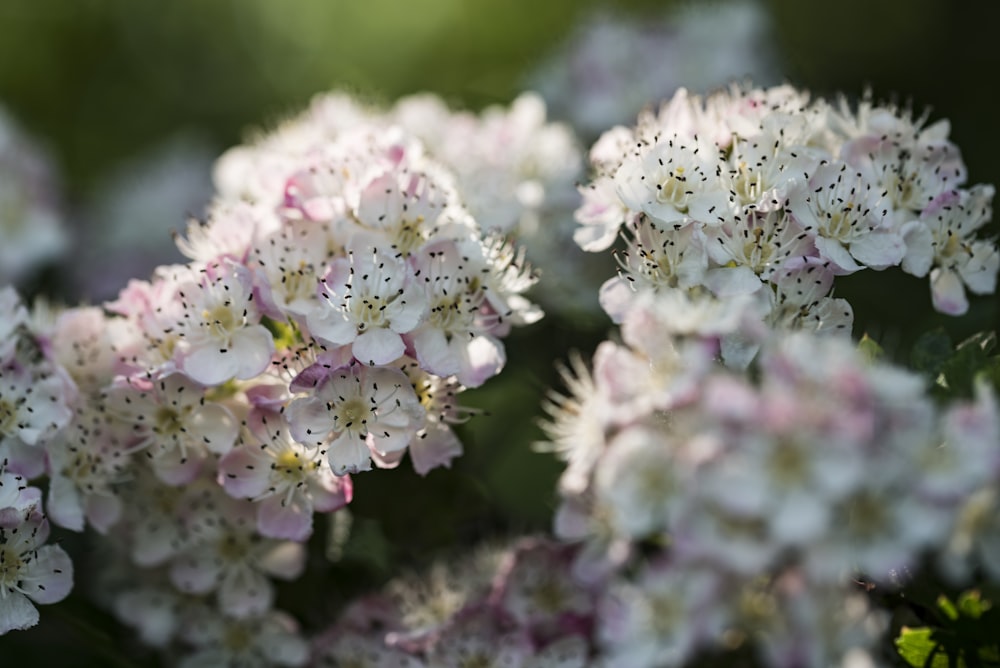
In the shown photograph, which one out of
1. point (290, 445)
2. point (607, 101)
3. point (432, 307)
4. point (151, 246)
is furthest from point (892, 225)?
point (151, 246)

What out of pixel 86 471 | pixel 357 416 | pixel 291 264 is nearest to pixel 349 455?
pixel 357 416

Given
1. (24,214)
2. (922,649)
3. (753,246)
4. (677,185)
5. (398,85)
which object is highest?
(398,85)

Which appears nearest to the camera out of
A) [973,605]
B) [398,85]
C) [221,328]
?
[973,605]

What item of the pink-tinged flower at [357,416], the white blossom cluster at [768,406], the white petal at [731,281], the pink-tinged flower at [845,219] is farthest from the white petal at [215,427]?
the pink-tinged flower at [845,219]

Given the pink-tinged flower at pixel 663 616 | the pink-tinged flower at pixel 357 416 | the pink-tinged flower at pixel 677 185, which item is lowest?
the pink-tinged flower at pixel 663 616

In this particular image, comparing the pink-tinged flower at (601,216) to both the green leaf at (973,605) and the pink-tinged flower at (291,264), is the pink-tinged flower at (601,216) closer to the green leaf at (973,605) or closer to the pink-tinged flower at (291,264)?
the pink-tinged flower at (291,264)

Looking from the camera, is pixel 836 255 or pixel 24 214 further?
pixel 24 214

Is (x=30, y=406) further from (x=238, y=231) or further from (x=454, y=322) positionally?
(x=454, y=322)
